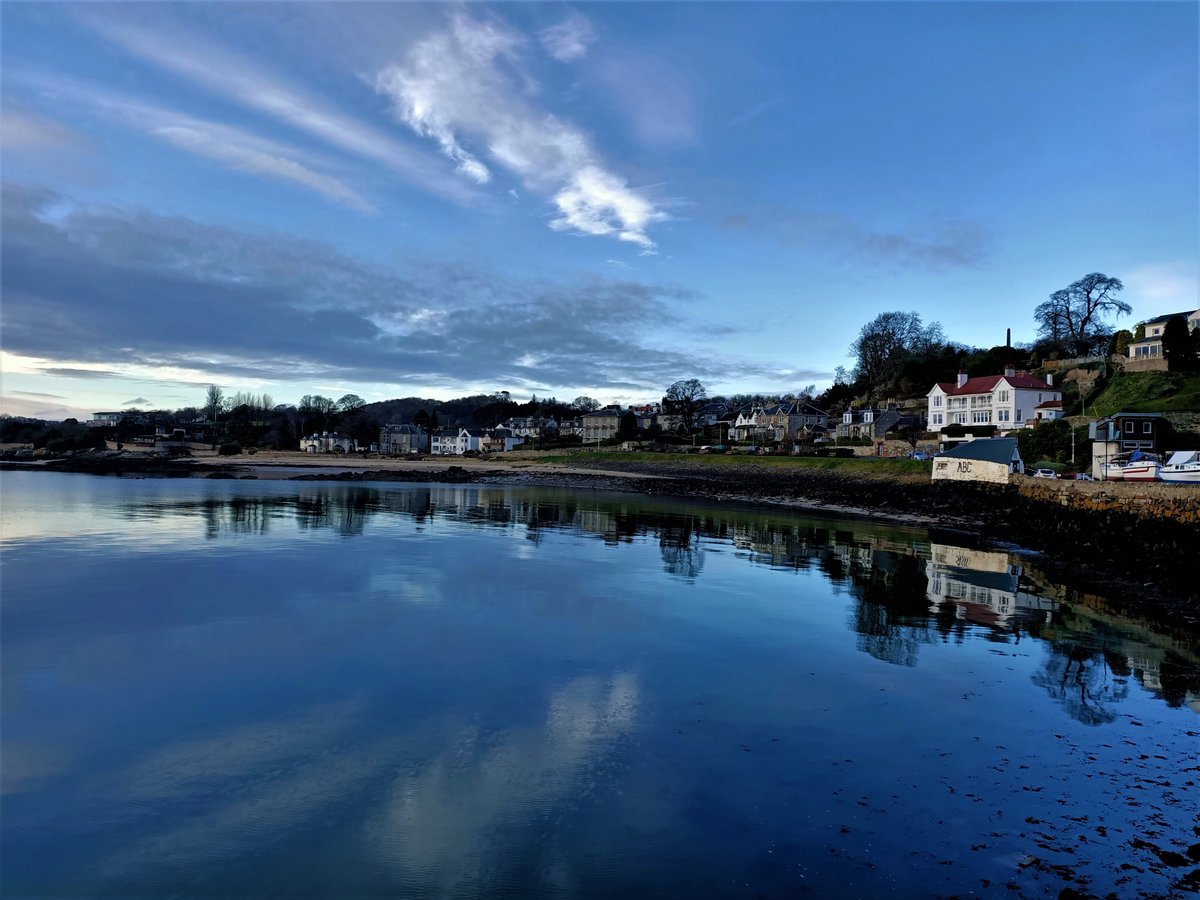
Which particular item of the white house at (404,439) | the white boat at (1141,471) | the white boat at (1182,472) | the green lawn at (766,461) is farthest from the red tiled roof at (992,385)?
the white house at (404,439)

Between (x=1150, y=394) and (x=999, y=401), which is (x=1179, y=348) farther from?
(x=999, y=401)

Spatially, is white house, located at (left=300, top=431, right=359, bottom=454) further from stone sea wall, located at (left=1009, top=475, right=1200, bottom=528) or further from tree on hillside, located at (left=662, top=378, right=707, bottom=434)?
stone sea wall, located at (left=1009, top=475, right=1200, bottom=528)

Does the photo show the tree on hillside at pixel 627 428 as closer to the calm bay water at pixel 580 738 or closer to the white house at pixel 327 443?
the white house at pixel 327 443

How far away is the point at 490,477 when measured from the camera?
71.4m

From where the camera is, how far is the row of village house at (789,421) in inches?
2376

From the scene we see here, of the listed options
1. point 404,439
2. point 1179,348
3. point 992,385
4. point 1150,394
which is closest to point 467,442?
point 404,439

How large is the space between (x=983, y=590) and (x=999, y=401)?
52618 mm

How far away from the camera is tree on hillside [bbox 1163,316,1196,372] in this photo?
51344 millimetres

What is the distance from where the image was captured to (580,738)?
792cm

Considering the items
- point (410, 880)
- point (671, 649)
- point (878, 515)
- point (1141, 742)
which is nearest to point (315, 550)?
point (671, 649)

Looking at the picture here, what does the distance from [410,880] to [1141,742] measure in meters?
8.74

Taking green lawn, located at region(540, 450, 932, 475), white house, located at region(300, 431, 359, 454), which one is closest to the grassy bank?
green lawn, located at region(540, 450, 932, 475)

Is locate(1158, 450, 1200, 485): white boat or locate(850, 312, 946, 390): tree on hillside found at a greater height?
locate(850, 312, 946, 390): tree on hillside

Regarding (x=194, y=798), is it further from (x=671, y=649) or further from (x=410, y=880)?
(x=671, y=649)
